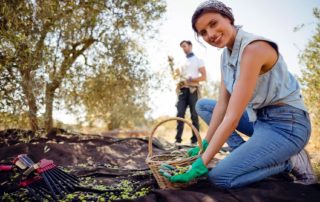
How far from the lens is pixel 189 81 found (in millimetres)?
6355

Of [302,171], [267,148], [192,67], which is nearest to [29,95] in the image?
[267,148]

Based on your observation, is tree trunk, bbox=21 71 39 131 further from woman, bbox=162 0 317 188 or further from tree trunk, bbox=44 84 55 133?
woman, bbox=162 0 317 188

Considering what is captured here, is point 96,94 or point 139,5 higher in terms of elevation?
point 139,5

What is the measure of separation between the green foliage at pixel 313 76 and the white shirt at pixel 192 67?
201 cm

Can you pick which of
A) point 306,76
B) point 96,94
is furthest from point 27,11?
point 306,76

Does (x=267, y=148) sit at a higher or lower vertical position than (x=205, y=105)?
lower

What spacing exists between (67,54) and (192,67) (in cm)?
252

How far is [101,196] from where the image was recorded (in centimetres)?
259

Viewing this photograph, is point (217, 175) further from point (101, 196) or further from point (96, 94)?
point (96, 94)

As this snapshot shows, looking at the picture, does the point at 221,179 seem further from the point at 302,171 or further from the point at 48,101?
the point at 48,101

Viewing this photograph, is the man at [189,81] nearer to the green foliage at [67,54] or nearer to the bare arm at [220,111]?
the green foliage at [67,54]

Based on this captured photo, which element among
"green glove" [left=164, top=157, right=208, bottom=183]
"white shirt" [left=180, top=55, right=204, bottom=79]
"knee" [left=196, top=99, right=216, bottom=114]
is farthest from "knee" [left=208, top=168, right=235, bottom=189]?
"white shirt" [left=180, top=55, right=204, bottom=79]

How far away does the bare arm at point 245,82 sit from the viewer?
219 centimetres

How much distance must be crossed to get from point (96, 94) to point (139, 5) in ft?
6.68
